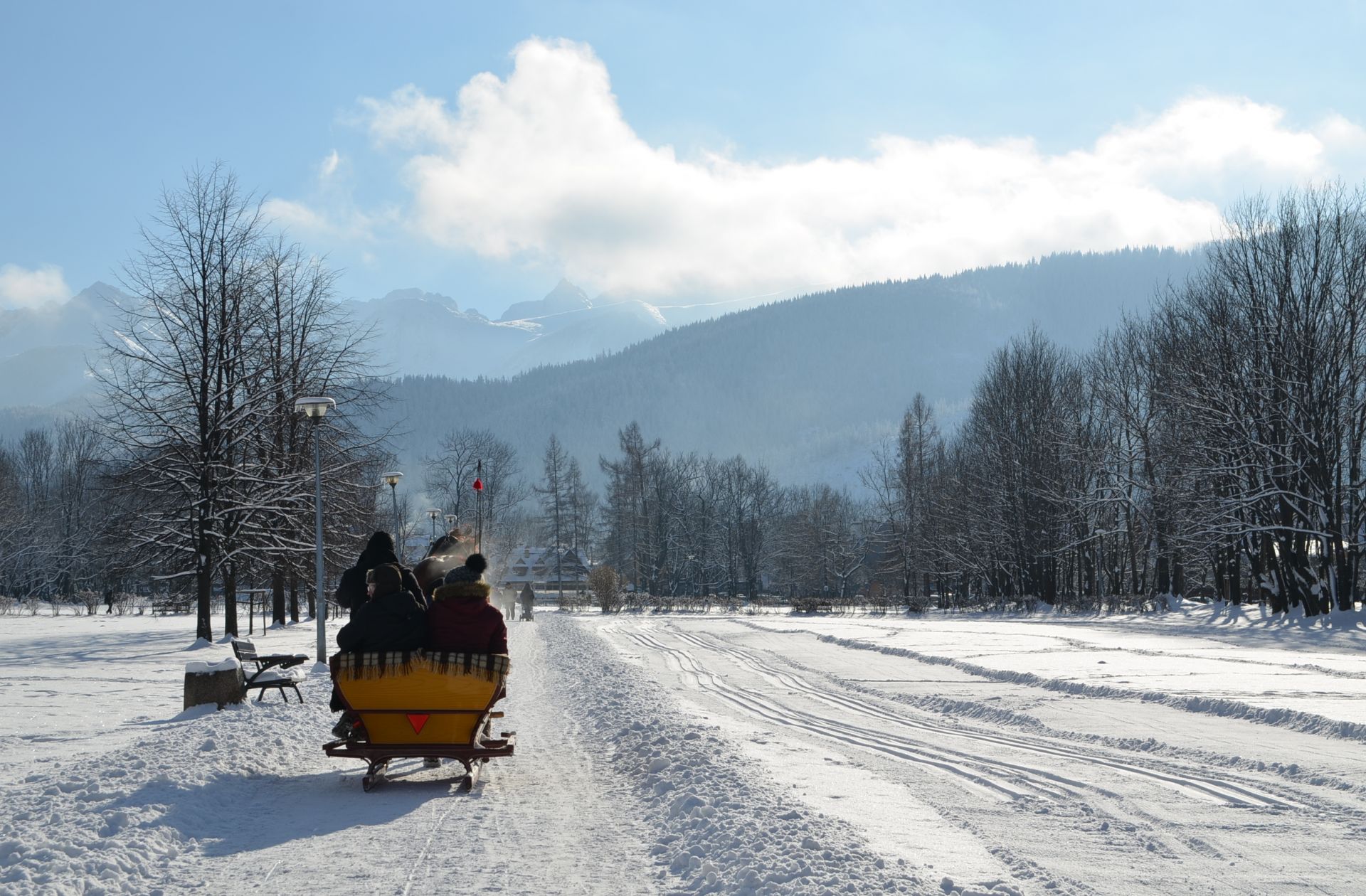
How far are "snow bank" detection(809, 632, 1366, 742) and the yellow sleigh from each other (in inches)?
340

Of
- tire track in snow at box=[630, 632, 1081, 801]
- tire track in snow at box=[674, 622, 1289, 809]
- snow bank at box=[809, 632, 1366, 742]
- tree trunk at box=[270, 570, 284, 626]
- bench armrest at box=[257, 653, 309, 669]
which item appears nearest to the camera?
tire track in snow at box=[674, 622, 1289, 809]

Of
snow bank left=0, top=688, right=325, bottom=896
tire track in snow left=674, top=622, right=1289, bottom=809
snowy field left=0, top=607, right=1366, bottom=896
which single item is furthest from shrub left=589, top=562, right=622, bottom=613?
snow bank left=0, top=688, right=325, bottom=896

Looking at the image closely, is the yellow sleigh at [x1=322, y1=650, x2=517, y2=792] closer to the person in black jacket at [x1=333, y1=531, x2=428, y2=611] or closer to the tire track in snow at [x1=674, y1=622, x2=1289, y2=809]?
the person in black jacket at [x1=333, y1=531, x2=428, y2=611]

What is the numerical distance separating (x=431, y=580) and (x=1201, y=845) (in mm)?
7328

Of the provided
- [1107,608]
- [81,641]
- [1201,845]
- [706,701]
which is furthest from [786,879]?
[1107,608]

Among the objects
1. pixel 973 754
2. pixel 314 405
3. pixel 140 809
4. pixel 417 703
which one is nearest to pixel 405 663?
pixel 417 703

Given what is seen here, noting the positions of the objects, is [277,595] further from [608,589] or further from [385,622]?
[385,622]

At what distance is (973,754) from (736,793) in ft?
10.6

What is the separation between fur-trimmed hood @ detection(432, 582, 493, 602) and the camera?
27.0 ft

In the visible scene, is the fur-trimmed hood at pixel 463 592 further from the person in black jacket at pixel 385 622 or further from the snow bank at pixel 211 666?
the snow bank at pixel 211 666

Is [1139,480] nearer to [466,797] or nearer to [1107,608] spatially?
[1107,608]

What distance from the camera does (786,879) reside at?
538 centimetres

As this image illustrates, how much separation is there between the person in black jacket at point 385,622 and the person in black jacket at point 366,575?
34 centimetres

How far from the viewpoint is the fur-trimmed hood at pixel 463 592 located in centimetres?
822
